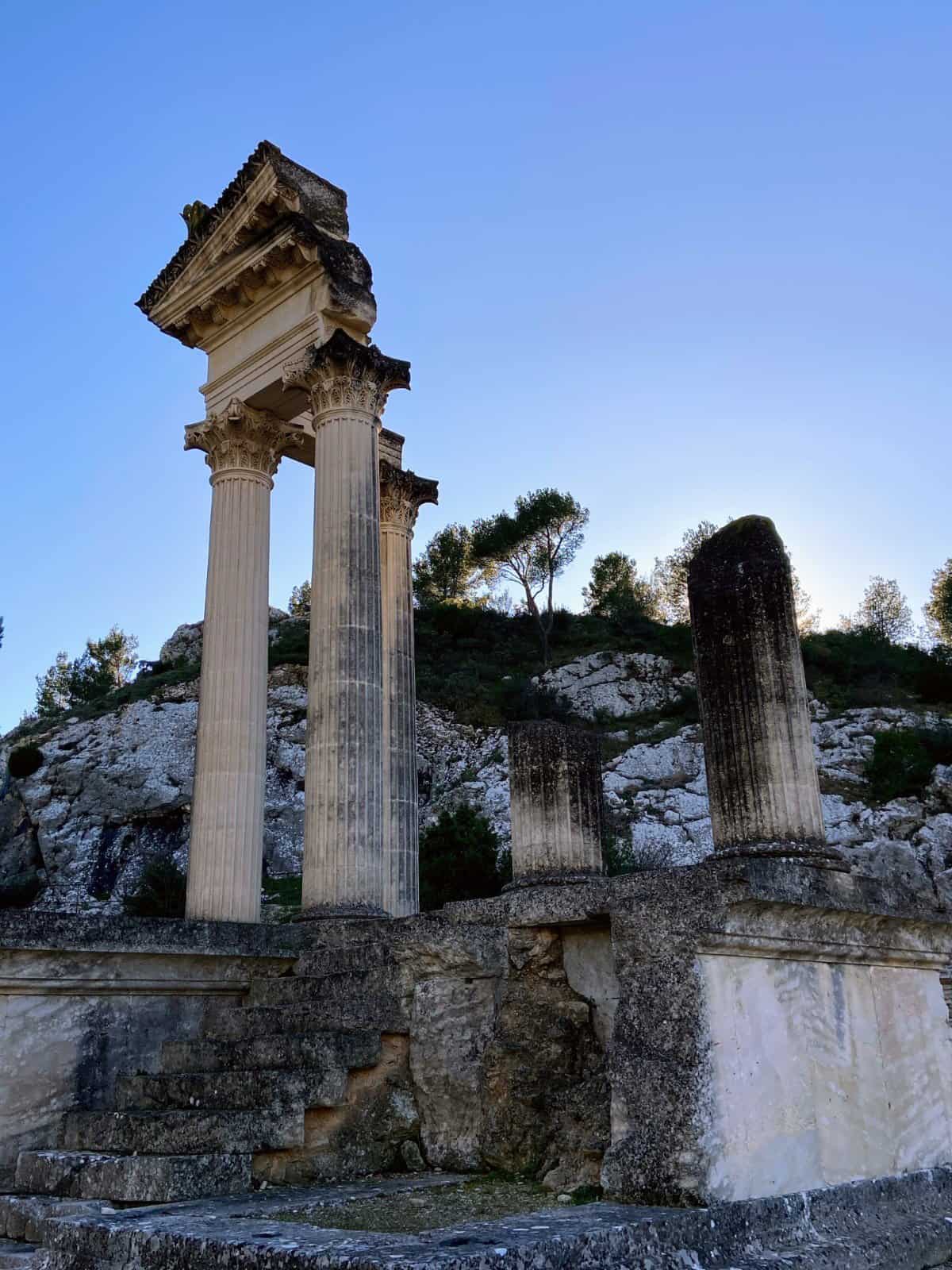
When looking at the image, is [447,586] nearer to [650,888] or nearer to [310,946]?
[310,946]

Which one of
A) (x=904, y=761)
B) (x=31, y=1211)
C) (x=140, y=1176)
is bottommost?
(x=31, y=1211)

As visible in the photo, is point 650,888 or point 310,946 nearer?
point 650,888

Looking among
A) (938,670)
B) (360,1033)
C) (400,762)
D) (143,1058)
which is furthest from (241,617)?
(938,670)

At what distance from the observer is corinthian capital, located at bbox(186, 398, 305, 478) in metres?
12.1

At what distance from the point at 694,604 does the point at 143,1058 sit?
4.94 metres

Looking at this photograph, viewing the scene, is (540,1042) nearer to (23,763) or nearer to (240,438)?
(240,438)

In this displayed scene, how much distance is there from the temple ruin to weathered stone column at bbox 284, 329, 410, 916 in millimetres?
45

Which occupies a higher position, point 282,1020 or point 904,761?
point 904,761

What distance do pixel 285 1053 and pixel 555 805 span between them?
2.94m

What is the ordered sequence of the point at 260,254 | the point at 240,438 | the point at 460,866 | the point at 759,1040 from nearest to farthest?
the point at 759,1040
the point at 260,254
the point at 240,438
the point at 460,866

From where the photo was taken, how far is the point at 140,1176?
16.1ft

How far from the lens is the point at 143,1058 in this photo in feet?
24.1

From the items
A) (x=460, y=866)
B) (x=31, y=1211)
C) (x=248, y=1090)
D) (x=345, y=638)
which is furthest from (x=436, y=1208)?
(x=460, y=866)

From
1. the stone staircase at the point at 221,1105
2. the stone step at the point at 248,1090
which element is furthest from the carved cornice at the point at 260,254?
the stone step at the point at 248,1090
